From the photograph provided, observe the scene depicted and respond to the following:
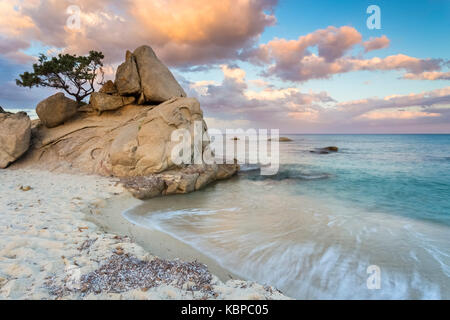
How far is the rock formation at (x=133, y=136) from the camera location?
1052 cm

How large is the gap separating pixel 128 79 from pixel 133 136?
485 centimetres

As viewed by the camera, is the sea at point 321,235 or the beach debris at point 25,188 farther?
the beach debris at point 25,188

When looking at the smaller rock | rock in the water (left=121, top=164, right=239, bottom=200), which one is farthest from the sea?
the smaller rock

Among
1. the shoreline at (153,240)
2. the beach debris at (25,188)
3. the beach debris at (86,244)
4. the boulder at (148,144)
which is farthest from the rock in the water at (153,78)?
the beach debris at (86,244)

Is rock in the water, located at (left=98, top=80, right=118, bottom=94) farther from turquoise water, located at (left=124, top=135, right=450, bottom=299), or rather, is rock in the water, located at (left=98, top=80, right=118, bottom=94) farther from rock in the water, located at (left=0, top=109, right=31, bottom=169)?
turquoise water, located at (left=124, top=135, right=450, bottom=299)

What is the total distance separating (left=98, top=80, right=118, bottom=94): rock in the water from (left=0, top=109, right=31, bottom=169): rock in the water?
175 inches

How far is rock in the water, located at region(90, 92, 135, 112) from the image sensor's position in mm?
13586

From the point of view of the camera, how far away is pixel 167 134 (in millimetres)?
11047

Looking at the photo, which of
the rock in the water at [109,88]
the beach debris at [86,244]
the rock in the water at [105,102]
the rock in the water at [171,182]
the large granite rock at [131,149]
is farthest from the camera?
the rock in the water at [109,88]

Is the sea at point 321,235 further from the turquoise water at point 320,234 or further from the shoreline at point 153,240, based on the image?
the shoreline at point 153,240

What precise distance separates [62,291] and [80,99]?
642 inches

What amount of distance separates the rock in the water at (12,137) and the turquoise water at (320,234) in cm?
914

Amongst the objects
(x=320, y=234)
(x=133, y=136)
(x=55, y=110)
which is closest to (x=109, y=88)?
(x=55, y=110)

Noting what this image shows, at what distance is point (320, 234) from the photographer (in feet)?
21.6
